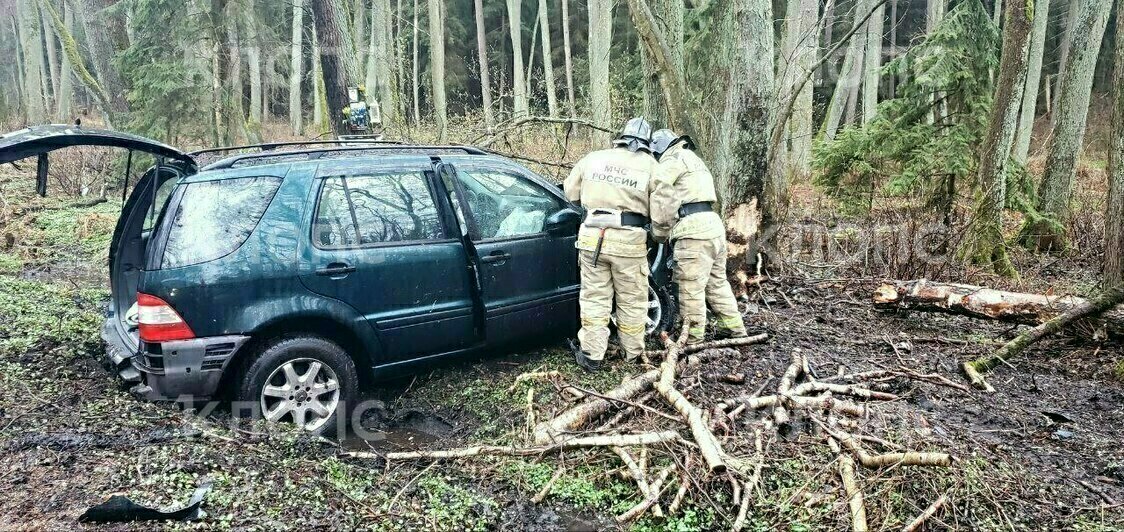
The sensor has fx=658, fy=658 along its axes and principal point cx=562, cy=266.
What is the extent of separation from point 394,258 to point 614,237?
5.12 ft

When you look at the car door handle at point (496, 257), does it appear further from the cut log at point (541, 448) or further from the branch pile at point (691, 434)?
the cut log at point (541, 448)

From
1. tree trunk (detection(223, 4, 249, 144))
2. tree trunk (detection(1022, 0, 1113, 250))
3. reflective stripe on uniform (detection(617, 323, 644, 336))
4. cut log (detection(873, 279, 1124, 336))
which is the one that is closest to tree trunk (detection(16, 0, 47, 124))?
tree trunk (detection(223, 4, 249, 144))

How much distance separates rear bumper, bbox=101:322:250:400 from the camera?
3.78 metres

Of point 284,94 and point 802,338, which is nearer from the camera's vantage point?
point 802,338

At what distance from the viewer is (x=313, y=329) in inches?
165

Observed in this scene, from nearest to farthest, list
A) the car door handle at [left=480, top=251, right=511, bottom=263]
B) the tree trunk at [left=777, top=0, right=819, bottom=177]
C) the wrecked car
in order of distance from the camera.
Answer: the wrecked car, the car door handle at [left=480, top=251, right=511, bottom=263], the tree trunk at [left=777, top=0, right=819, bottom=177]


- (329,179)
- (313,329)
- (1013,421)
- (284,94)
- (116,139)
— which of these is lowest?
(1013,421)

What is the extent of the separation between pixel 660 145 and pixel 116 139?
3687mm

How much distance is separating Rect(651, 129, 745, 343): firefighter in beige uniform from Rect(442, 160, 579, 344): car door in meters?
0.74

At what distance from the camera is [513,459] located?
12.2ft

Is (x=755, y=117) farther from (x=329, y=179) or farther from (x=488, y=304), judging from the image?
(x=329, y=179)

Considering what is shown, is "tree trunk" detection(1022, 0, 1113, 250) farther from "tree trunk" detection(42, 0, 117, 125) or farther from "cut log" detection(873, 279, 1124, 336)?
"tree trunk" detection(42, 0, 117, 125)

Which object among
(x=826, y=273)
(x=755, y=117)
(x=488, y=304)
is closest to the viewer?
(x=488, y=304)

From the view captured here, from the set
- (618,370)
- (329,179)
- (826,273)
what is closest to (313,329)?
(329,179)
